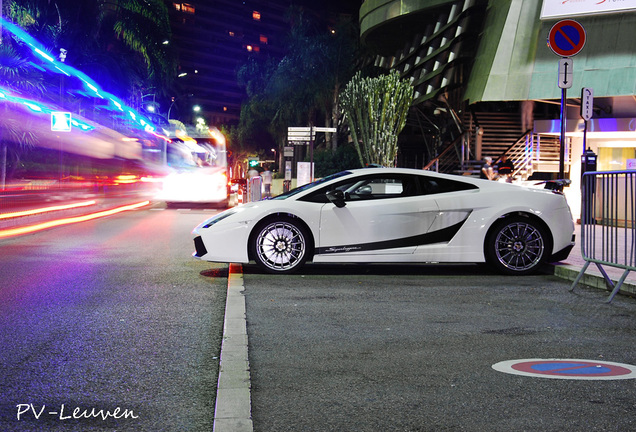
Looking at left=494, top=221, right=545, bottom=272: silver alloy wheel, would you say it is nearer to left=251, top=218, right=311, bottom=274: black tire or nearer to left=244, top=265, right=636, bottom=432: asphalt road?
left=244, top=265, right=636, bottom=432: asphalt road

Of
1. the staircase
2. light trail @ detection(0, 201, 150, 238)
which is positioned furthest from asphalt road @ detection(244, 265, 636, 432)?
the staircase

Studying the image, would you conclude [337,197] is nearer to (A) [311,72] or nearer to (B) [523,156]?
(B) [523,156]

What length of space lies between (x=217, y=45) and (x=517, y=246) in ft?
548

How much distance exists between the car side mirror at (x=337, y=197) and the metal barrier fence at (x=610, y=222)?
9.54ft

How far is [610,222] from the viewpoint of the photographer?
7.89 meters

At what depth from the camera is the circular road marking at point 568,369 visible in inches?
175

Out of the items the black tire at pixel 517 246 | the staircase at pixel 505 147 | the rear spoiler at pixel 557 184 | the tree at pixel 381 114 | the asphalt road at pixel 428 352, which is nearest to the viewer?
the asphalt road at pixel 428 352

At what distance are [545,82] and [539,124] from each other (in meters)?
4.82

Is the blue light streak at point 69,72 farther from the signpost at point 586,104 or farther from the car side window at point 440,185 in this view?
the car side window at point 440,185

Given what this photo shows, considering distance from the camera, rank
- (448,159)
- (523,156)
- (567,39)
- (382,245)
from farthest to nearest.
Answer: (448,159) → (523,156) → (567,39) → (382,245)

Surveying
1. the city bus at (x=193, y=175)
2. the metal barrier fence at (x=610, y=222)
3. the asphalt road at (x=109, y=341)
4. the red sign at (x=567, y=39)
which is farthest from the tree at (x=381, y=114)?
the metal barrier fence at (x=610, y=222)

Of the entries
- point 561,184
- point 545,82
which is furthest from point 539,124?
point 561,184

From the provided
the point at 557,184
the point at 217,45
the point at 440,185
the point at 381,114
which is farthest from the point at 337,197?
the point at 217,45

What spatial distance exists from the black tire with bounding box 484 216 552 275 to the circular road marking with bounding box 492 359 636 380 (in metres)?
4.48
